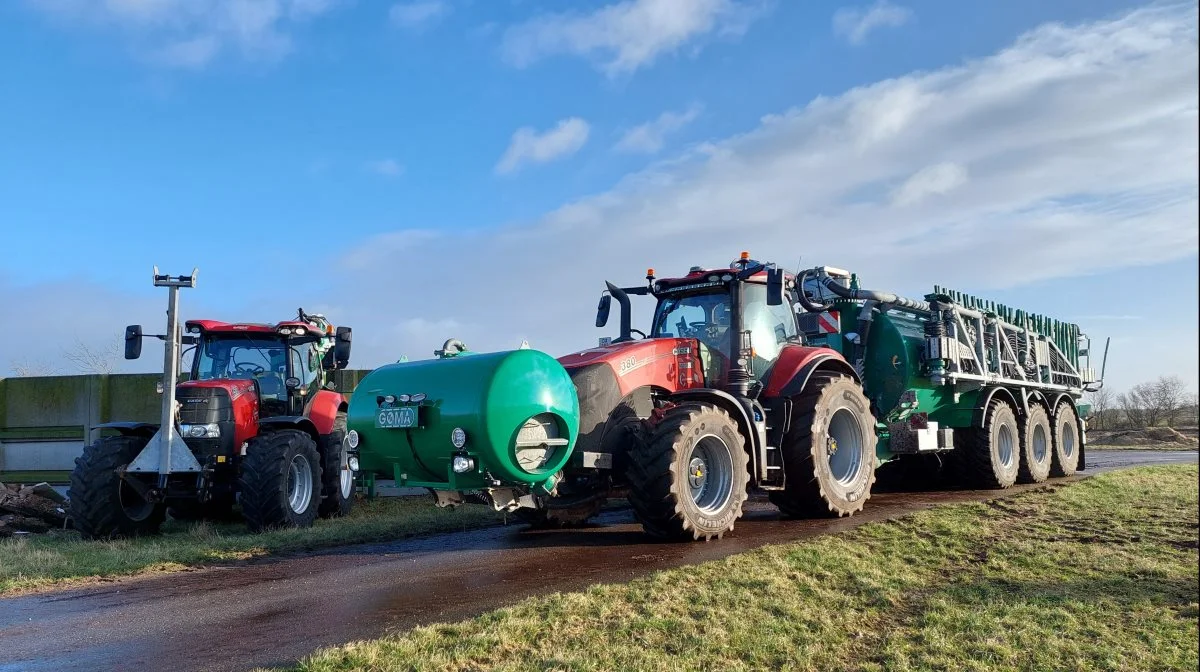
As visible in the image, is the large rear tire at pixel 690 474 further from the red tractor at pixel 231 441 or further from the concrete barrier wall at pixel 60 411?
the concrete barrier wall at pixel 60 411

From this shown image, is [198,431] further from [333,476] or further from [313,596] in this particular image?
[313,596]

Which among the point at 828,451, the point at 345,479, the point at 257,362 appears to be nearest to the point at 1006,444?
the point at 828,451

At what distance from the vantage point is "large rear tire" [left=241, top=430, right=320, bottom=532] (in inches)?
383

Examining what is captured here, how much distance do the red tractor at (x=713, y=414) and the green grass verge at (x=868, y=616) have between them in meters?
1.08

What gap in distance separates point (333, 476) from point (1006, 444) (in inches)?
402

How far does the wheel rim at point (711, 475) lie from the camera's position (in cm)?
831

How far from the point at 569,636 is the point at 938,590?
9.57 feet

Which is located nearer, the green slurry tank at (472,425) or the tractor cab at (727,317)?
the green slurry tank at (472,425)

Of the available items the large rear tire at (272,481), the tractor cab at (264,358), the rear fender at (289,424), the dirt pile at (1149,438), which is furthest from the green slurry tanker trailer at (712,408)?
the dirt pile at (1149,438)

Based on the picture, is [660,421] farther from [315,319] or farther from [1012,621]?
[315,319]

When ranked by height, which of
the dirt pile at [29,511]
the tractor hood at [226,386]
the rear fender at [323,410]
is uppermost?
the tractor hood at [226,386]

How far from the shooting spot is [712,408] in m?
8.19

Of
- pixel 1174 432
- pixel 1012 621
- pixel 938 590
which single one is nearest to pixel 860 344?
pixel 938 590

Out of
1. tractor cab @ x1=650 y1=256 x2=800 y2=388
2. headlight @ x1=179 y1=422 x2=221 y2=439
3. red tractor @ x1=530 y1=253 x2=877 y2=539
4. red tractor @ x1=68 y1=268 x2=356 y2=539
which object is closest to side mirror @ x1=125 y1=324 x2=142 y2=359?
red tractor @ x1=68 y1=268 x2=356 y2=539
